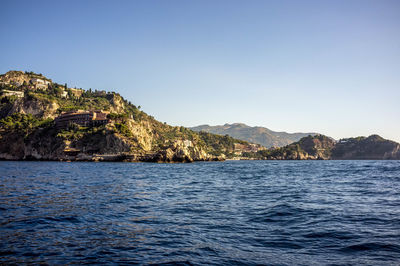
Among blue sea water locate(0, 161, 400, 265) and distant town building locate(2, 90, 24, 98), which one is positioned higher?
distant town building locate(2, 90, 24, 98)

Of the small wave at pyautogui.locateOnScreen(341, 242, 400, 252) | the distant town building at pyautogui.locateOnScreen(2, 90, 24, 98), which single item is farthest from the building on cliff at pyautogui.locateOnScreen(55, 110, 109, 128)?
the small wave at pyautogui.locateOnScreen(341, 242, 400, 252)

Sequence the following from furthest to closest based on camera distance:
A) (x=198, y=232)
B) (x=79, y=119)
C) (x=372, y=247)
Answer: (x=79, y=119)
(x=198, y=232)
(x=372, y=247)

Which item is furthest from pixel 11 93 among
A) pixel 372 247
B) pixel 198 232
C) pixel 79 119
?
pixel 372 247

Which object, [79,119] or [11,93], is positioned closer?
[79,119]

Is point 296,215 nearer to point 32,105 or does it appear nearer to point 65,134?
point 65,134

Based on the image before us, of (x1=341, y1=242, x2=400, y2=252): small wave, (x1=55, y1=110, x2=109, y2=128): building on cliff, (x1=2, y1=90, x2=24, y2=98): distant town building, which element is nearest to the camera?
(x1=341, y1=242, x2=400, y2=252): small wave

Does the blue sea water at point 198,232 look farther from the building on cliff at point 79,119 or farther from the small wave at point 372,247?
the building on cliff at point 79,119

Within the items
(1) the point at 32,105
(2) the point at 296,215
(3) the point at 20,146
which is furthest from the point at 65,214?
(1) the point at 32,105

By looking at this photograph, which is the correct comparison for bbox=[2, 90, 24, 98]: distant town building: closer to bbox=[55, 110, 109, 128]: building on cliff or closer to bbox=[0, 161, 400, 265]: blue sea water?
bbox=[55, 110, 109, 128]: building on cliff

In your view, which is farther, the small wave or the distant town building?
the distant town building

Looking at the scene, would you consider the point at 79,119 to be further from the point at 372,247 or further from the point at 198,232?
the point at 372,247

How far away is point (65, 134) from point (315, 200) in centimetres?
13471

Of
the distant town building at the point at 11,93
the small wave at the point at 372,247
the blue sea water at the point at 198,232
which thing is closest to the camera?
the blue sea water at the point at 198,232

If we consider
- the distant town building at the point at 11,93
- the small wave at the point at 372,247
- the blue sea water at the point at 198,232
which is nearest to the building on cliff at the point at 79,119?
the distant town building at the point at 11,93
